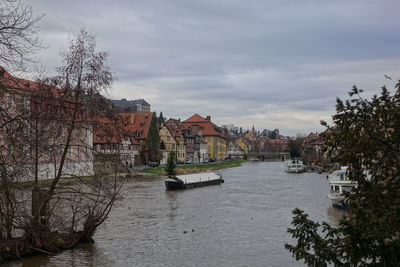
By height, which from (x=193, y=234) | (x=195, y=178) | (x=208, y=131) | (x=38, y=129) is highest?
(x=208, y=131)

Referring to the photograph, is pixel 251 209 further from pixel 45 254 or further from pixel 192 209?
pixel 45 254

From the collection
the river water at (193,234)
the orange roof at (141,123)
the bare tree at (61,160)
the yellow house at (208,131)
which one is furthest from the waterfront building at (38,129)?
the yellow house at (208,131)

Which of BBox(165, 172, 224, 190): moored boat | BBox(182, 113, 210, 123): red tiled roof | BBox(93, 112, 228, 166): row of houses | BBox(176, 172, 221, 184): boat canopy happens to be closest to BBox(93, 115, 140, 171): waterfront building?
BBox(93, 112, 228, 166): row of houses

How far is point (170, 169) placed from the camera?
6812cm

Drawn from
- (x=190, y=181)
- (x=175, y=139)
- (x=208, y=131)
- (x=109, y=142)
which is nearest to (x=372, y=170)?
(x=109, y=142)

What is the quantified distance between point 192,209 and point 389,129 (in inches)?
1072

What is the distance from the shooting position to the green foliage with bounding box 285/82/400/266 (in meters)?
5.74

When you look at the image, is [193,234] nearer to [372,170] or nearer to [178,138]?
[372,170]

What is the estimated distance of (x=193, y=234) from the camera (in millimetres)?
22438

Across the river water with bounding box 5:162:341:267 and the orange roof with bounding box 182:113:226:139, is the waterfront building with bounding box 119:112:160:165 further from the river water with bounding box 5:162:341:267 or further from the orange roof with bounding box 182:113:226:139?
the river water with bounding box 5:162:341:267

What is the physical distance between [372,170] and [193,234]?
16878mm

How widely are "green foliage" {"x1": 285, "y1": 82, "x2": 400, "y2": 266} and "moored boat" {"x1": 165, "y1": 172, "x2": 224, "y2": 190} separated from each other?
42875 mm

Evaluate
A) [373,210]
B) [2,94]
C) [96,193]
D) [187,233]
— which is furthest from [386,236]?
[187,233]

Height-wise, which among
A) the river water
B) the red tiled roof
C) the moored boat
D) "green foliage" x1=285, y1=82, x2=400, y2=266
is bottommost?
the river water
